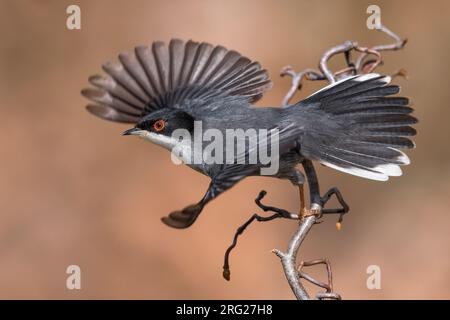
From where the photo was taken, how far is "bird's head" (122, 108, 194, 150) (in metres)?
4.39

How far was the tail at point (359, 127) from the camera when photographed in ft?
13.5

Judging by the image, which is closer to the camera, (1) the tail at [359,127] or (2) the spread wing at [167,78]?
(1) the tail at [359,127]

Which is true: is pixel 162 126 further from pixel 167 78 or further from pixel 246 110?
pixel 167 78

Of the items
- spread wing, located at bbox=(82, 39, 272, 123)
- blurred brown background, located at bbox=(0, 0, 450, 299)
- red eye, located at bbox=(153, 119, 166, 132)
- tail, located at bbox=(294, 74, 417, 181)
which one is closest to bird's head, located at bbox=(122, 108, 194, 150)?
red eye, located at bbox=(153, 119, 166, 132)

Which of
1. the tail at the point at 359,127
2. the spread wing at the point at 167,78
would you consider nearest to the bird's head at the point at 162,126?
the spread wing at the point at 167,78

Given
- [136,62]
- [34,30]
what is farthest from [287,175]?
[34,30]

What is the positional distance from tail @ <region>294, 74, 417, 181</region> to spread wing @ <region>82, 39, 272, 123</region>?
2.18 ft

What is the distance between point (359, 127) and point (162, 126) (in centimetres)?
113

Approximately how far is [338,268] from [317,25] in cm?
246

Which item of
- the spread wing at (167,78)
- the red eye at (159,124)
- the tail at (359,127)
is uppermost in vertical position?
the spread wing at (167,78)

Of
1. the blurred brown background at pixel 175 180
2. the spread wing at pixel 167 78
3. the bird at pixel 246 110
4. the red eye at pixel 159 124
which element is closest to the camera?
the bird at pixel 246 110

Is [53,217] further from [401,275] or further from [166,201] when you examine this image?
[401,275]

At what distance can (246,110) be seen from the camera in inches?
175

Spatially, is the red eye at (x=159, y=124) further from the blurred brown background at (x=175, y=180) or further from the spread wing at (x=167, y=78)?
the blurred brown background at (x=175, y=180)
